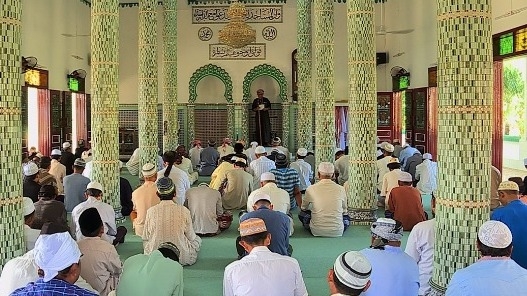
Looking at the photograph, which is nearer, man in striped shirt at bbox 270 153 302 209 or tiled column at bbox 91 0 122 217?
tiled column at bbox 91 0 122 217

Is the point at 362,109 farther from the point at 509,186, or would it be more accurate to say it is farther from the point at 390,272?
the point at 390,272

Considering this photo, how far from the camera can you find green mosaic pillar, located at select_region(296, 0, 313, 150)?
11.9 meters

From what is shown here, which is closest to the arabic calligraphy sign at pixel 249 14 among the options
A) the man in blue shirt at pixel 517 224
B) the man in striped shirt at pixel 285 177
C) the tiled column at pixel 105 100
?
the tiled column at pixel 105 100

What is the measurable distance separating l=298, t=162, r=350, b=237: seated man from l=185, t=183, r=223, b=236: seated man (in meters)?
0.98

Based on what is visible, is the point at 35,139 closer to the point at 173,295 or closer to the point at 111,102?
the point at 111,102

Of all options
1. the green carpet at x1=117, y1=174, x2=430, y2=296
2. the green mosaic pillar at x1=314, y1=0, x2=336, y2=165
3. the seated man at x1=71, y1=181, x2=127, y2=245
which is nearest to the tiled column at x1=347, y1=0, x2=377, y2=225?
the green carpet at x1=117, y1=174, x2=430, y2=296

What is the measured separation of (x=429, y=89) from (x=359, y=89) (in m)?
5.28

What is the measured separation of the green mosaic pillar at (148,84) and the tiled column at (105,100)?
2546 mm

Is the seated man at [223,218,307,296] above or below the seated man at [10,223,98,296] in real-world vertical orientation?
below

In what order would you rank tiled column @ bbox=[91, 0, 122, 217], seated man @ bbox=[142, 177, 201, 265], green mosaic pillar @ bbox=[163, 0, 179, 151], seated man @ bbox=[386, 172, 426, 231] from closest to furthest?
seated man @ bbox=[142, 177, 201, 265] < seated man @ bbox=[386, 172, 426, 231] < tiled column @ bbox=[91, 0, 122, 217] < green mosaic pillar @ bbox=[163, 0, 179, 151]

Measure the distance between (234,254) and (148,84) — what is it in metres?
4.89

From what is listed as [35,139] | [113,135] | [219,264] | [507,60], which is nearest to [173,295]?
[219,264]

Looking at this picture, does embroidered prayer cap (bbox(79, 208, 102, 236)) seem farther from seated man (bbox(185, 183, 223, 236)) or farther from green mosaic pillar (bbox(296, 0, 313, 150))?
green mosaic pillar (bbox(296, 0, 313, 150))

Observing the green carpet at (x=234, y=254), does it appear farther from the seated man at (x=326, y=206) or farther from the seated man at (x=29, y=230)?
the seated man at (x=29, y=230)
